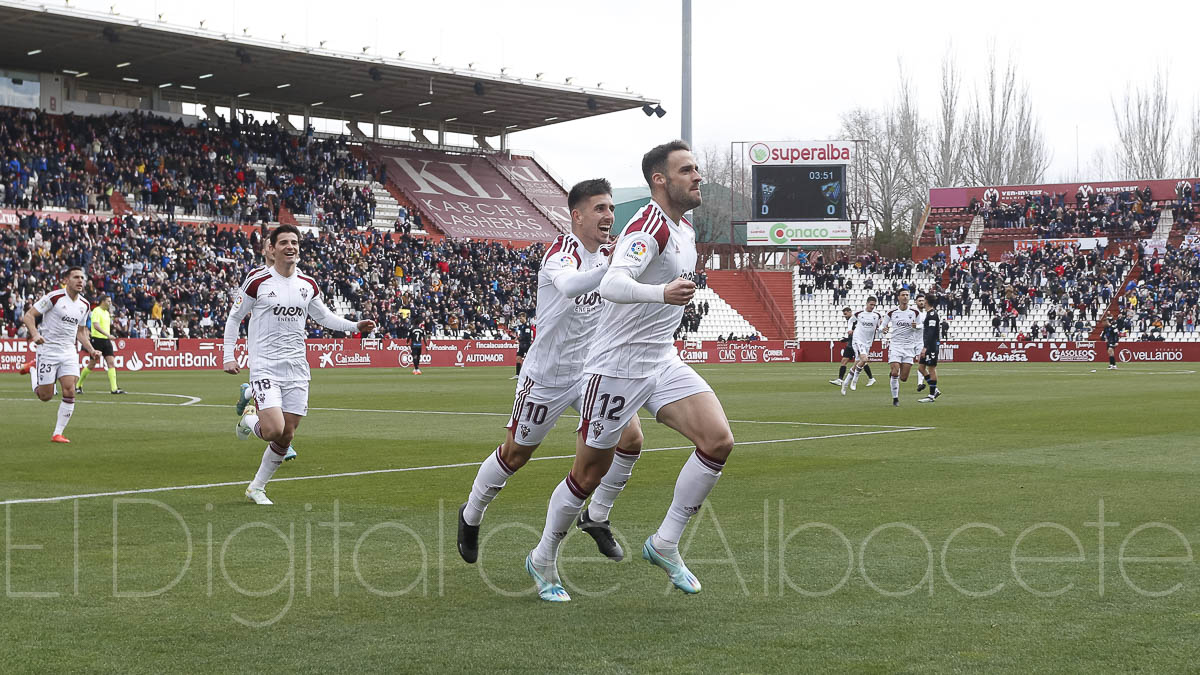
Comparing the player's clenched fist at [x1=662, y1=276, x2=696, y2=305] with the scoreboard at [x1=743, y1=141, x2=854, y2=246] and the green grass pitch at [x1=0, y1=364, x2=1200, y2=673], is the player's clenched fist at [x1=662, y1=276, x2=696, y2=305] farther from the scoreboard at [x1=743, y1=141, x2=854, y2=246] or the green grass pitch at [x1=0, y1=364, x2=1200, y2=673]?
the scoreboard at [x1=743, y1=141, x2=854, y2=246]

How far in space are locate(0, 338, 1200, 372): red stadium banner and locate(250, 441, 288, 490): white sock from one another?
28.6m

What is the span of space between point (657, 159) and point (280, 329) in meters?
5.15

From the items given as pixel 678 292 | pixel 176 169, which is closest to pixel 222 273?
pixel 176 169

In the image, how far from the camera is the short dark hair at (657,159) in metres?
6.81

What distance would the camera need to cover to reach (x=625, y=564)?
293 inches

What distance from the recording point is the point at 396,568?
7242mm

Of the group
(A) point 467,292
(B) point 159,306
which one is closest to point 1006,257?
(A) point 467,292

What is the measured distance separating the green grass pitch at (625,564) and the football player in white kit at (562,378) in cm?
32

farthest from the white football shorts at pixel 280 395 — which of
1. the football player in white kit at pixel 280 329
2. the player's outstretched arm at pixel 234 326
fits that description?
the player's outstretched arm at pixel 234 326

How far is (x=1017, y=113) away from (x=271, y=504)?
8026cm

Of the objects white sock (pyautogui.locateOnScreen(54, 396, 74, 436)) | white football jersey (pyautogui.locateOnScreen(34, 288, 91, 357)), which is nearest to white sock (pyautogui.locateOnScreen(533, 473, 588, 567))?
white sock (pyautogui.locateOnScreen(54, 396, 74, 436))

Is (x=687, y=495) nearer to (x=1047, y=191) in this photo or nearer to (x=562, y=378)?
(x=562, y=378)

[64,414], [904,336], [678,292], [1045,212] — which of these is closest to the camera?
[678,292]

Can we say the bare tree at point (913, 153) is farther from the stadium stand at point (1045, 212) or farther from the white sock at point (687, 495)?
the white sock at point (687, 495)
